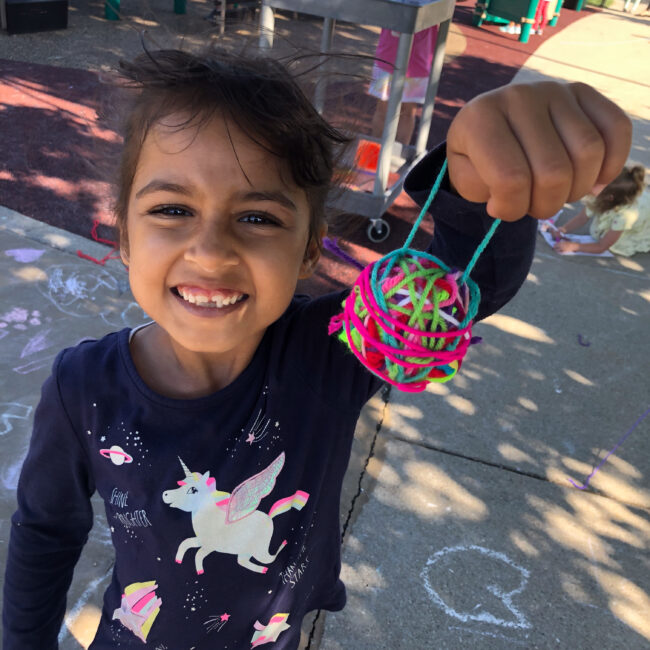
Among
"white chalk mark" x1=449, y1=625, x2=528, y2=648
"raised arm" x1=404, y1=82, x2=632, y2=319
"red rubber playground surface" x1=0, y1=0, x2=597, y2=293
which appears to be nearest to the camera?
"raised arm" x1=404, y1=82, x2=632, y2=319

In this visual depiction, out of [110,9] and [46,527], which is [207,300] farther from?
[110,9]

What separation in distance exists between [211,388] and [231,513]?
9.1 inches

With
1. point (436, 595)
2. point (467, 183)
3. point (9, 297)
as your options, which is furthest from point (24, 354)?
point (467, 183)

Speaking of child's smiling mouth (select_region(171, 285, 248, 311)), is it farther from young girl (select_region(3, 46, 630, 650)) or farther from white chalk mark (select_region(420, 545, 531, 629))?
white chalk mark (select_region(420, 545, 531, 629))

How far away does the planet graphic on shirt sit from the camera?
3.90 feet

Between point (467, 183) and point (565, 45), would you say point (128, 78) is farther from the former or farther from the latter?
point (565, 45)

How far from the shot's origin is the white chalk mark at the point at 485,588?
2.26 m

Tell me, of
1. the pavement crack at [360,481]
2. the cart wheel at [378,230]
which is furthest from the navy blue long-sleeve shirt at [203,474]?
the cart wheel at [378,230]

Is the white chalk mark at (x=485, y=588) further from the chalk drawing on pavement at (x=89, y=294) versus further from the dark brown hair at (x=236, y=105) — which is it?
the chalk drawing on pavement at (x=89, y=294)

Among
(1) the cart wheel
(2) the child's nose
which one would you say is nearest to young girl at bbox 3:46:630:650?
(2) the child's nose

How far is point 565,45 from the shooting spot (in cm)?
1084

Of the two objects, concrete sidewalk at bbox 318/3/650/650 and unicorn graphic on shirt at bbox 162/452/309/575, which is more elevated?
unicorn graphic on shirt at bbox 162/452/309/575

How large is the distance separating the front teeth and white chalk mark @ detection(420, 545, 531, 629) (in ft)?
5.35

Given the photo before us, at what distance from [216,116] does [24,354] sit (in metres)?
2.29
